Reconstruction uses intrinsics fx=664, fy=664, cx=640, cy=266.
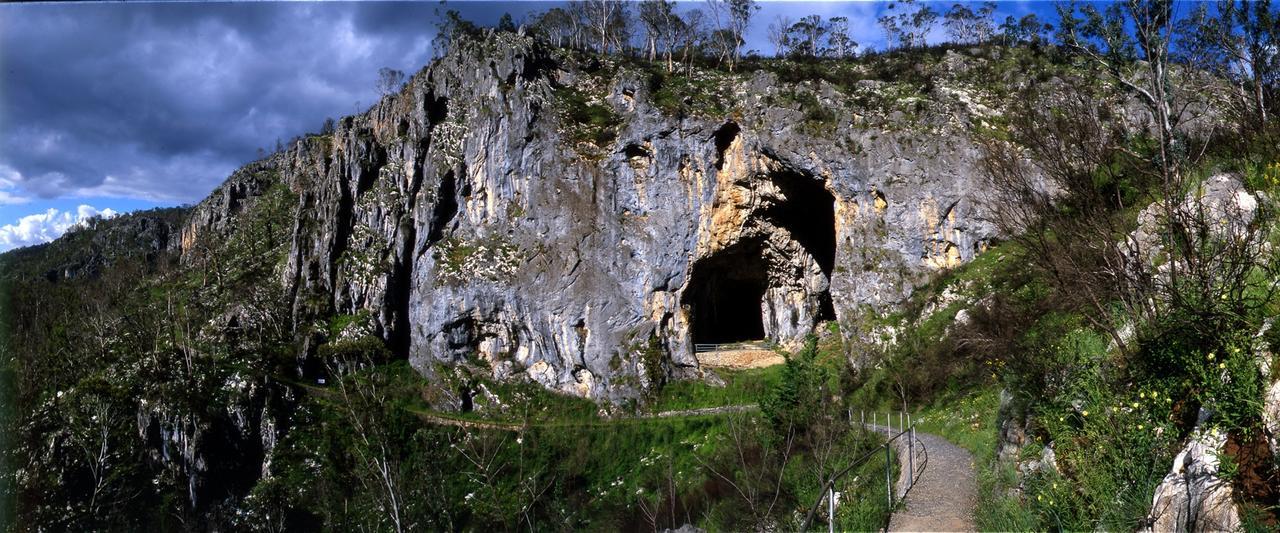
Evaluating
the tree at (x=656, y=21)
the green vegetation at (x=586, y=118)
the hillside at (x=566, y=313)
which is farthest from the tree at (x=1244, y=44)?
the tree at (x=656, y=21)

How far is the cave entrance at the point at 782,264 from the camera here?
2811cm

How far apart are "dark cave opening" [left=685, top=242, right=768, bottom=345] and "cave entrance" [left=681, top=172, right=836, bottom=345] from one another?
0.15 ft

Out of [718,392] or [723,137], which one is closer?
[718,392]

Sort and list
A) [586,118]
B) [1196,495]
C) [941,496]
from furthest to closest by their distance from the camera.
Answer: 1. [586,118]
2. [941,496]
3. [1196,495]

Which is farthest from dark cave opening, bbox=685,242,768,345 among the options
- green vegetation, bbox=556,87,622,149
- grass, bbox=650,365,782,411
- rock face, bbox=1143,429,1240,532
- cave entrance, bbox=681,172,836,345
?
rock face, bbox=1143,429,1240,532

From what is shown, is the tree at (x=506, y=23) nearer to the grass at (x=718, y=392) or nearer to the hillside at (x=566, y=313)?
the hillside at (x=566, y=313)

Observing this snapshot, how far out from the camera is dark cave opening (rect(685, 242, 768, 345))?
95.0 feet

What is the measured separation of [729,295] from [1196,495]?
28.2 m

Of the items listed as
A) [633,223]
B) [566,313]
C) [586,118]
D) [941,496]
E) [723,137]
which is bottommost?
[941,496]

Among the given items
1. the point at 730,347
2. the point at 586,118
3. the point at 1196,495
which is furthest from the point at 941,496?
the point at 586,118

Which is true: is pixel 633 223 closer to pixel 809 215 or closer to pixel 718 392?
pixel 809 215

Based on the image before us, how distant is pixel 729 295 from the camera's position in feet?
107

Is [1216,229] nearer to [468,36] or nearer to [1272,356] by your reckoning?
[1272,356]

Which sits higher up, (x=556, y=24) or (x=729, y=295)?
(x=556, y=24)
